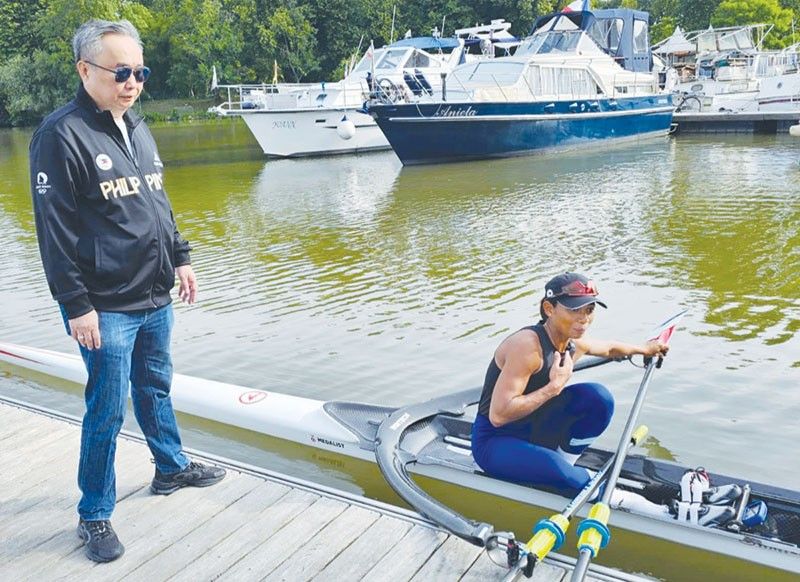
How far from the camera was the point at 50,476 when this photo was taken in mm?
3939

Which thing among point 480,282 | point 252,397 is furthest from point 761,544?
point 480,282

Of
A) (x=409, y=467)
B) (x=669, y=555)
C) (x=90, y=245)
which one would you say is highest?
(x=90, y=245)

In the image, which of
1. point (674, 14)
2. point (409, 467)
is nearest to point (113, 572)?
point (409, 467)

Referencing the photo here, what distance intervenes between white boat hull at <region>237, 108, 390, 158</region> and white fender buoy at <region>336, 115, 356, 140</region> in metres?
0.18

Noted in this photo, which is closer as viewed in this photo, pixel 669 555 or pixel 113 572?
pixel 113 572

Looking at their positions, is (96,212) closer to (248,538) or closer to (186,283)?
(186,283)

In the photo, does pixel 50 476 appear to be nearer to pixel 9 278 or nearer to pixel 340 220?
pixel 9 278

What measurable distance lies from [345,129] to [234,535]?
21.5 m

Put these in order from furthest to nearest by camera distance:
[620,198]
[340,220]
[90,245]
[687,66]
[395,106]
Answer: [687,66]
[395,106]
[620,198]
[340,220]
[90,245]

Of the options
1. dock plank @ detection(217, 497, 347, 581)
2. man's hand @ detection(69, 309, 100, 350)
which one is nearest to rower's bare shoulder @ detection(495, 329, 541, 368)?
dock plank @ detection(217, 497, 347, 581)

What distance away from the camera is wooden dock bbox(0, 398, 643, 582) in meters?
3.07

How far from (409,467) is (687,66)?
37.3 m

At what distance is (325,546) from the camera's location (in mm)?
3252

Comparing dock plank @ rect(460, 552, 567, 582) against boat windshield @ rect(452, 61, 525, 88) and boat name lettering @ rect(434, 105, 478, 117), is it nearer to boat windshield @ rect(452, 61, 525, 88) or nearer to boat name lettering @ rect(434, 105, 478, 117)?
boat name lettering @ rect(434, 105, 478, 117)
